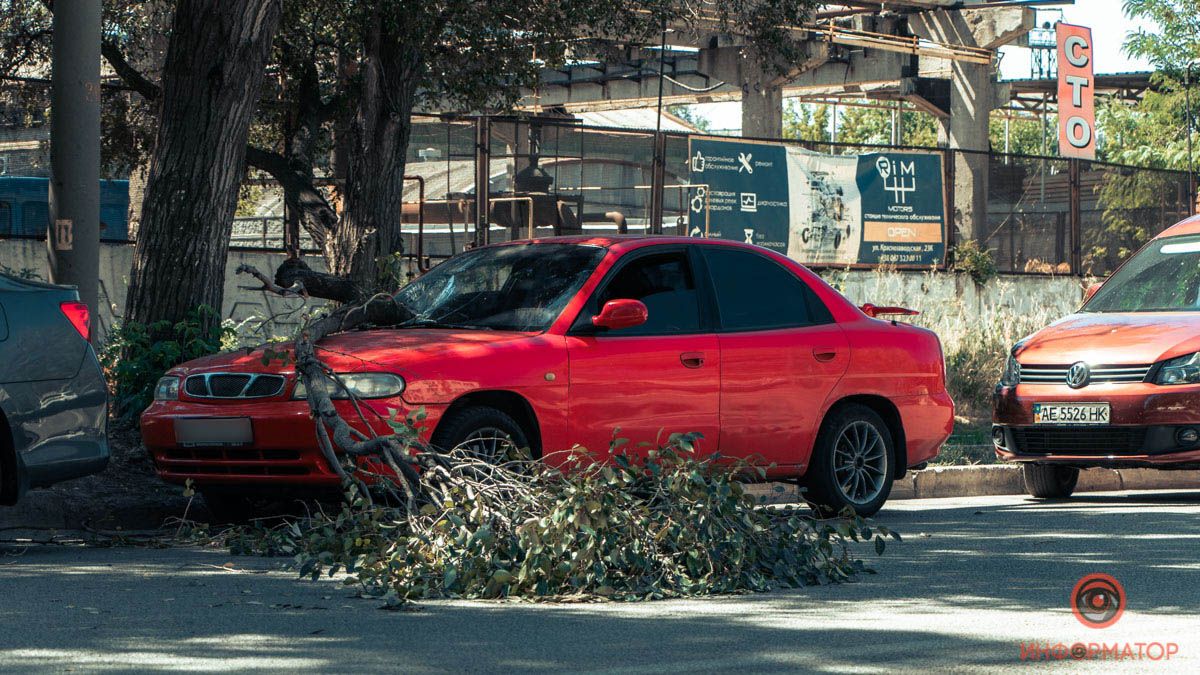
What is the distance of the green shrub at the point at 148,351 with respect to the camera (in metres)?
10.4

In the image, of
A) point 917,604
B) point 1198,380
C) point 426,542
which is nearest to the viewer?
point 917,604

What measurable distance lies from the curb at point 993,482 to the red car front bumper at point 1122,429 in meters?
1.17

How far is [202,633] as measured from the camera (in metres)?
5.68

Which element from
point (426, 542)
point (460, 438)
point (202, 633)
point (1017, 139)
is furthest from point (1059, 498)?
point (1017, 139)

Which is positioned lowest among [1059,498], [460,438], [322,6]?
[1059,498]

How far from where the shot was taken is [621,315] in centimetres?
854

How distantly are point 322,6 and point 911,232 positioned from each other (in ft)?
32.5

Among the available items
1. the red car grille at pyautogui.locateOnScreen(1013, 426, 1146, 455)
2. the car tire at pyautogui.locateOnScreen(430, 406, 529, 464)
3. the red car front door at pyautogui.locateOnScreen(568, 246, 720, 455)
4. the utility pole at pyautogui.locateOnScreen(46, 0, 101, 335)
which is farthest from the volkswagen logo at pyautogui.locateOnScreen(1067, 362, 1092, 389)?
the utility pole at pyautogui.locateOnScreen(46, 0, 101, 335)

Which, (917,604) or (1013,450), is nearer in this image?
(917,604)

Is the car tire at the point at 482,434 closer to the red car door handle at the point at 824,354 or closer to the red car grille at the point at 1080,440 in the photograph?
the red car door handle at the point at 824,354

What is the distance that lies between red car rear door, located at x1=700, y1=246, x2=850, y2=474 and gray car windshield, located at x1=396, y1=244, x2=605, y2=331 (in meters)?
0.91

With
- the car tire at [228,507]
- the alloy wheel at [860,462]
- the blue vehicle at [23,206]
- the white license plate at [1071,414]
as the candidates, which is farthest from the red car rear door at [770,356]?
the blue vehicle at [23,206]

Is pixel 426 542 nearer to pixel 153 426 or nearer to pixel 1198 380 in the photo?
pixel 153 426

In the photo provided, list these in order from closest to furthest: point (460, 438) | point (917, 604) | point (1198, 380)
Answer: point (917, 604)
point (460, 438)
point (1198, 380)
